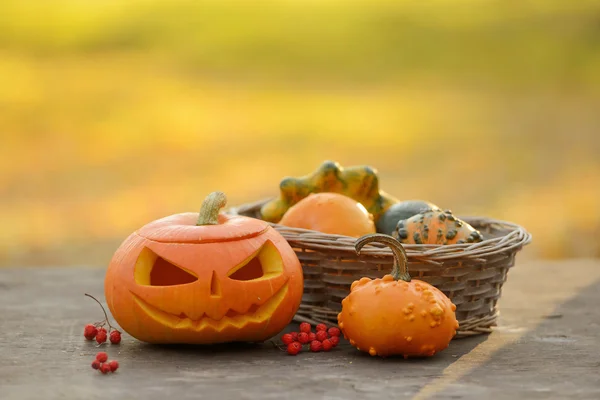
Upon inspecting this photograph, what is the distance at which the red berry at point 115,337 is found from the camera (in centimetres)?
250

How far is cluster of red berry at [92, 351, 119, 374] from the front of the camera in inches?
86.2

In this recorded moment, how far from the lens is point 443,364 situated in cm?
230

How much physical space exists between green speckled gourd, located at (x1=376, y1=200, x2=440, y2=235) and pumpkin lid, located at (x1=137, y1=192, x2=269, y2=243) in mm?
559

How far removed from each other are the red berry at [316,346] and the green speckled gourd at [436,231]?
17.9 inches

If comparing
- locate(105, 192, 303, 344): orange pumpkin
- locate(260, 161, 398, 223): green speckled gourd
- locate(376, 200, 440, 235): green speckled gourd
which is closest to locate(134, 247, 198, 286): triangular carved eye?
locate(105, 192, 303, 344): orange pumpkin

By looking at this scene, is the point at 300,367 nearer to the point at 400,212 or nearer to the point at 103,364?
the point at 103,364

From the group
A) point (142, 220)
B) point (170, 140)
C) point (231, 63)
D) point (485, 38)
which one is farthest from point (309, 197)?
point (485, 38)

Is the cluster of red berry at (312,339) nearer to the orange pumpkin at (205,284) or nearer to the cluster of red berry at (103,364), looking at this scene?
the orange pumpkin at (205,284)

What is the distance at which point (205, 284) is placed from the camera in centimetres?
233

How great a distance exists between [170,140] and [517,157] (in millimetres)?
2395

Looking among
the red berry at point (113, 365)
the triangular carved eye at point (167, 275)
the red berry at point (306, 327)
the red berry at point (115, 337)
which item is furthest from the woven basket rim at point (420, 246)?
the red berry at point (113, 365)

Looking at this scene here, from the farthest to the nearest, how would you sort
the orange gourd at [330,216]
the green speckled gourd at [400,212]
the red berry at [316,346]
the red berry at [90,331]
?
the green speckled gourd at [400,212], the orange gourd at [330,216], the red berry at [90,331], the red berry at [316,346]

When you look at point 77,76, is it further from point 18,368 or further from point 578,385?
point 578,385

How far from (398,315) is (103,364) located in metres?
0.78
